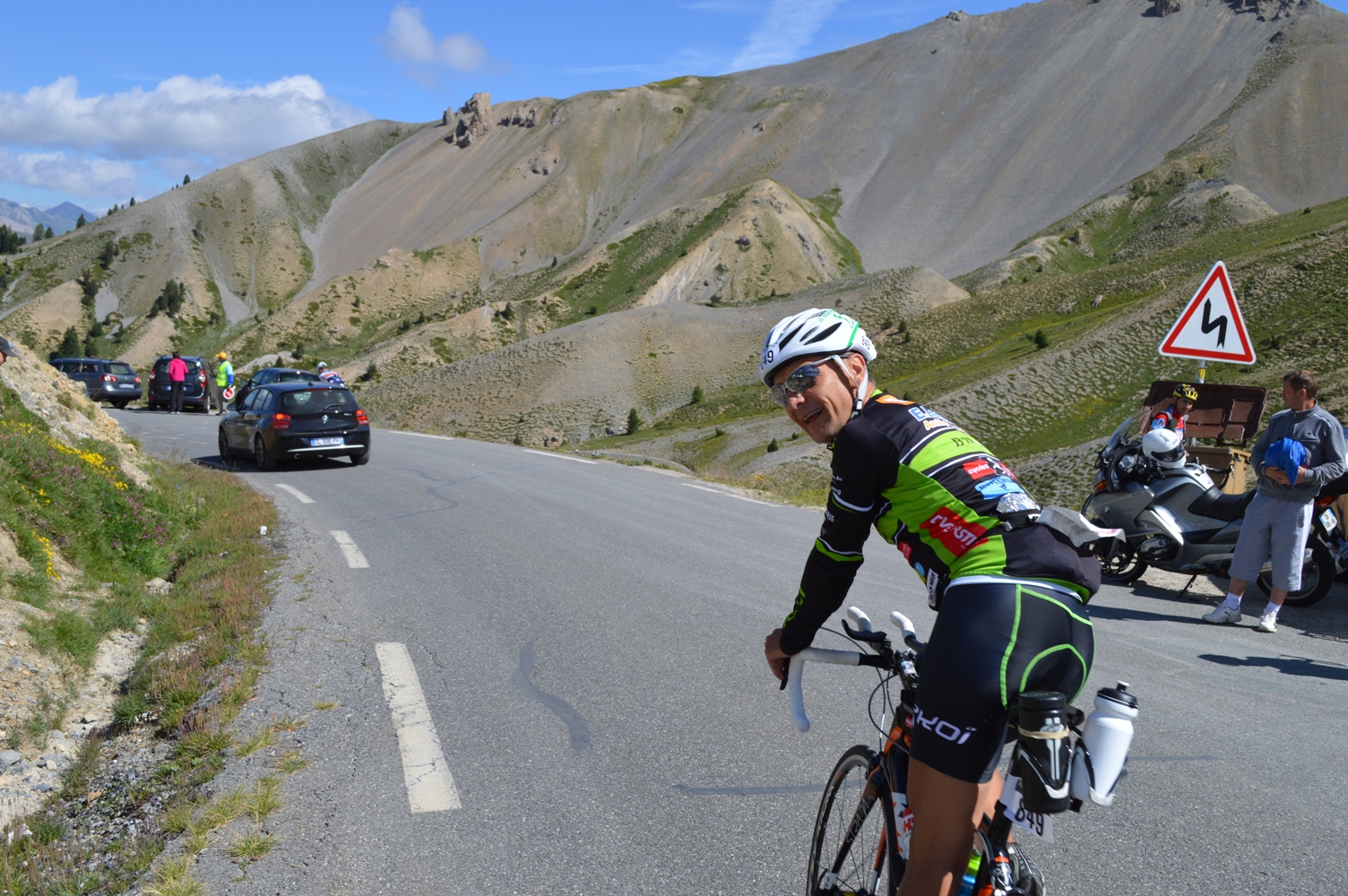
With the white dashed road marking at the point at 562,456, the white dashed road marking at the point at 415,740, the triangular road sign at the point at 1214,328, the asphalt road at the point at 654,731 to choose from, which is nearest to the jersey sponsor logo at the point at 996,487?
the asphalt road at the point at 654,731

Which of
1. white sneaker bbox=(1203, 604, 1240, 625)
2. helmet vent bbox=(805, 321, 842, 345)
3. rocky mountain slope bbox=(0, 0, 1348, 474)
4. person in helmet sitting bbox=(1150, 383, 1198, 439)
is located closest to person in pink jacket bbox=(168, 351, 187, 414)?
rocky mountain slope bbox=(0, 0, 1348, 474)

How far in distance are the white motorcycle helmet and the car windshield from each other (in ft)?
43.4

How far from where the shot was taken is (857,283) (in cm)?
5934

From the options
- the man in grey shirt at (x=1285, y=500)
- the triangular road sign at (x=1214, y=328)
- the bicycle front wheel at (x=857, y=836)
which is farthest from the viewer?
the triangular road sign at (x=1214, y=328)

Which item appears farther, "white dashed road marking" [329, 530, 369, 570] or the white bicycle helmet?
"white dashed road marking" [329, 530, 369, 570]

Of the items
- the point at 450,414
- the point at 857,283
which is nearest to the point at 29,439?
the point at 450,414

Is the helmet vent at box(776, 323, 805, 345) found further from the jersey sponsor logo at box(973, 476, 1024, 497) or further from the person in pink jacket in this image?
the person in pink jacket

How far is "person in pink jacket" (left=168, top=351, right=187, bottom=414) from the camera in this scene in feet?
97.9

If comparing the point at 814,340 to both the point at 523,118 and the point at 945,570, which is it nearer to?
the point at 945,570

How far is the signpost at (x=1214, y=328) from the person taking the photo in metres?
9.48

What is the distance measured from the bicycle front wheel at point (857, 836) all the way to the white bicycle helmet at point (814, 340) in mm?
1237

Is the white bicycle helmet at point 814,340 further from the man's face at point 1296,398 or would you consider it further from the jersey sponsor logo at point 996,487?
the man's face at point 1296,398

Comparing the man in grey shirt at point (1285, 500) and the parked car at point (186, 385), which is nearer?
the man in grey shirt at point (1285, 500)

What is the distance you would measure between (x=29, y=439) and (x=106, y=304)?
11220cm
